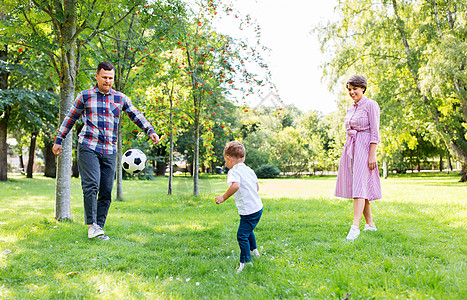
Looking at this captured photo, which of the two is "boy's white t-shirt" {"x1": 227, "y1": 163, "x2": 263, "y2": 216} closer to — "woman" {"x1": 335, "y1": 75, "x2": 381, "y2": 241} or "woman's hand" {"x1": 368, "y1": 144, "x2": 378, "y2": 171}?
"woman" {"x1": 335, "y1": 75, "x2": 381, "y2": 241}

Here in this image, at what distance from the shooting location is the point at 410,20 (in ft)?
54.5

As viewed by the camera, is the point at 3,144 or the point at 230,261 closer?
the point at 230,261

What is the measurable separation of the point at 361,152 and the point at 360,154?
0.03 metres

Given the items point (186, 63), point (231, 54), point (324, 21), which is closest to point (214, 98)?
point (231, 54)

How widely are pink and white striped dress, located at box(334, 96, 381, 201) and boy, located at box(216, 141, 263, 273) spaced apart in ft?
5.58

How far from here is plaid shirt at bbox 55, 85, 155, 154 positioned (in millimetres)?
4199

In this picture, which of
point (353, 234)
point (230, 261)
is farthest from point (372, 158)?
point (230, 261)

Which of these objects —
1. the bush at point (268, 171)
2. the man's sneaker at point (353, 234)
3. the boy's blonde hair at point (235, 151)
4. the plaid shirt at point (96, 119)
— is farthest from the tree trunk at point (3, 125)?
the bush at point (268, 171)

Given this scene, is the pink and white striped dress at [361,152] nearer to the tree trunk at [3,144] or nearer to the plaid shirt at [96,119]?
the plaid shirt at [96,119]

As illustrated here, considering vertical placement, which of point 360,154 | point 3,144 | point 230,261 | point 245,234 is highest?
point 3,144

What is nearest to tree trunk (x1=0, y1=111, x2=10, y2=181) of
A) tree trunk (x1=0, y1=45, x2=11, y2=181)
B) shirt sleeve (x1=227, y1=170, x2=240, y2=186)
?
tree trunk (x1=0, y1=45, x2=11, y2=181)

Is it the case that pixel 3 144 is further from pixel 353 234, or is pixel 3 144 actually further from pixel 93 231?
pixel 353 234

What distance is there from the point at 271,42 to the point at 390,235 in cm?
695

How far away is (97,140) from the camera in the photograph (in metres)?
4.22
